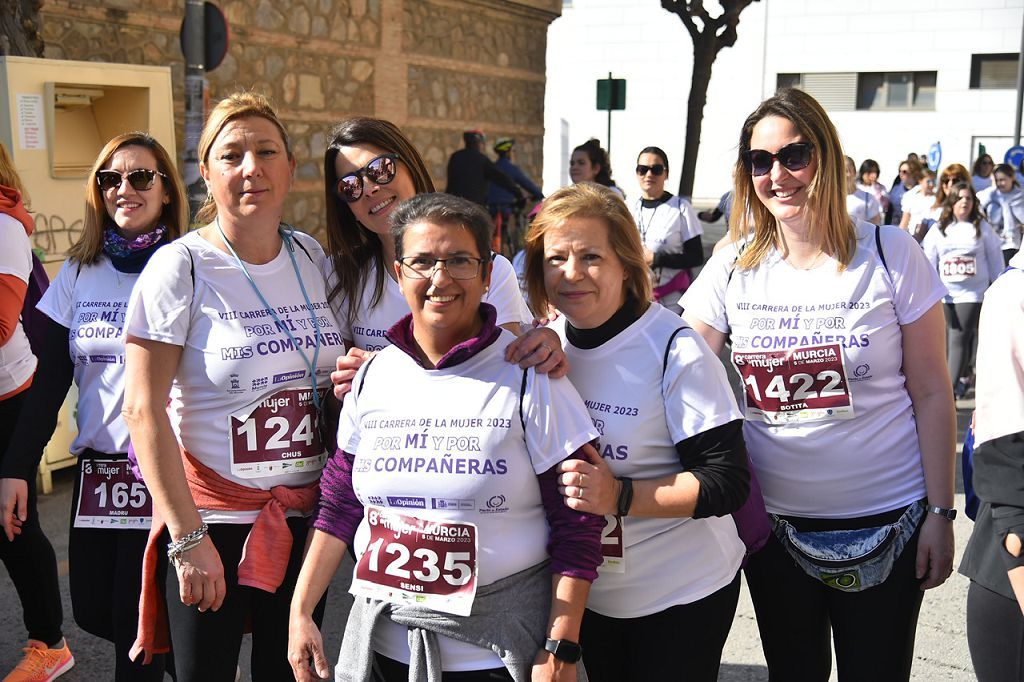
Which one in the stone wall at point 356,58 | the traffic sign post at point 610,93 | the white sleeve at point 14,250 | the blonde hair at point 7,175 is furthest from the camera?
the traffic sign post at point 610,93

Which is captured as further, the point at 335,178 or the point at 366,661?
the point at 335,178

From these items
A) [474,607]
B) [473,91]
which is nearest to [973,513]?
[474,607]

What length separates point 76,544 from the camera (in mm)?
3230

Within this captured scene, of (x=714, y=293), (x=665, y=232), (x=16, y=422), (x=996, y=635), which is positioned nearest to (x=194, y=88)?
(x=665, y=232)

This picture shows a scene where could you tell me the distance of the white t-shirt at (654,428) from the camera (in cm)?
233

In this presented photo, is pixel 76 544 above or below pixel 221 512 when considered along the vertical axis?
below

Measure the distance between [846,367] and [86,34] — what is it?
799cm

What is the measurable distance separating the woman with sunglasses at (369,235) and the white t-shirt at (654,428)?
523mm

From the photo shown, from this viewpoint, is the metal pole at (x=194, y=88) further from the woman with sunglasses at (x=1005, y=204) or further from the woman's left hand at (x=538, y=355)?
the woman with sunglasses at (x=1005, y=204)

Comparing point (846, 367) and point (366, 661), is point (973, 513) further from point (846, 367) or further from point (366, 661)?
point (366, 661)

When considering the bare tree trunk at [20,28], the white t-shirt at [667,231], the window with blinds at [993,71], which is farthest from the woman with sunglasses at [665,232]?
the window with blinds at [993,71]

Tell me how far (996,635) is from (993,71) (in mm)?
31043

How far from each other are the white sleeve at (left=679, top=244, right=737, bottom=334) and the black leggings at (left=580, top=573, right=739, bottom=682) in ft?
2.36

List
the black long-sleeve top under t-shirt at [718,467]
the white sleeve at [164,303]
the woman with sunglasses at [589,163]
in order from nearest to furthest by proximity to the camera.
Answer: the black long-sleeve top under t-shirt at [718,467] → the white sleeve at [164,303] → the woman with sunglasses at [589,163]
